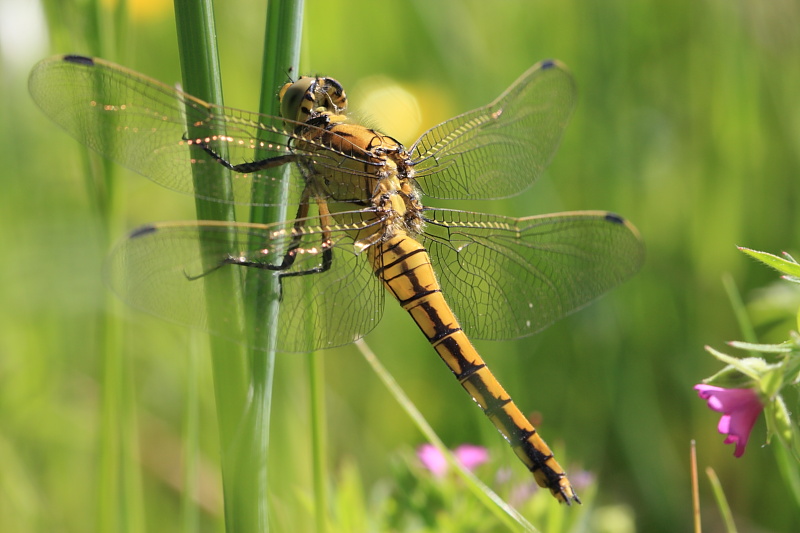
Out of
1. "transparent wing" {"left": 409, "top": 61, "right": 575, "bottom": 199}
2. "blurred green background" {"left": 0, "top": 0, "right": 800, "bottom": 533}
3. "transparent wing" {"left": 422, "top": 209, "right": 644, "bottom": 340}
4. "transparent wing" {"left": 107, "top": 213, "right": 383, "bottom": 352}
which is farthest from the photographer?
"blurred green background" {"left": 0, "top": 0, "right": 800, "bottom": 533}

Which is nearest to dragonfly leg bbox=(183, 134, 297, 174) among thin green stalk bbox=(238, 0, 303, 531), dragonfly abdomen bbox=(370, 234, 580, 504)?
thin green stalk bbox=(238, 0, 303, 531)

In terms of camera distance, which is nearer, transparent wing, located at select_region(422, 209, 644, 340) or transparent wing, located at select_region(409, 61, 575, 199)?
transparent wing, located at select_region(422, 209, 644, 340)

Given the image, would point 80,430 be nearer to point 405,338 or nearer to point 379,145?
point 405,338

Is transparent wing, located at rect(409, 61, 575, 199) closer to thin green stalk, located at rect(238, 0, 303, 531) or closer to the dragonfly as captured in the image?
the dragonfly

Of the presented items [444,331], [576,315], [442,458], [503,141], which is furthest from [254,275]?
[576,315]

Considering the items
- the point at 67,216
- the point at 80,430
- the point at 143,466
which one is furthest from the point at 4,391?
the point at 67,216

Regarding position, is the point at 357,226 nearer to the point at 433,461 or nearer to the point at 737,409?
the point at 433,461
